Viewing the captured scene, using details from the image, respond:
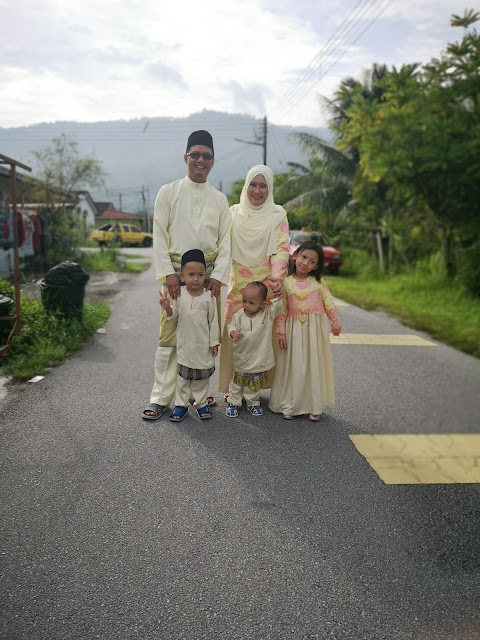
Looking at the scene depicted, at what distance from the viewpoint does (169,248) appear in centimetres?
434

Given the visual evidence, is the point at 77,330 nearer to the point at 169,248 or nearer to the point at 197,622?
the point at 169,248

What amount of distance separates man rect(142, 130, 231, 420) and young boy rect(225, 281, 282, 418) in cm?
29

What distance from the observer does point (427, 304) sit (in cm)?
1105

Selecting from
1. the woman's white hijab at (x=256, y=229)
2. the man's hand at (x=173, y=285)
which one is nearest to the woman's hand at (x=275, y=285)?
the woman's white hijab at (x=256, y=229)

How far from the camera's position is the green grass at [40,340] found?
19.0 feet

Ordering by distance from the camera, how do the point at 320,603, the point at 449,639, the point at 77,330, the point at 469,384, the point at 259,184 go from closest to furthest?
the point at 449,639, the point at 320,603, the point at 469,384, the point at 259,184, the point at 77,330

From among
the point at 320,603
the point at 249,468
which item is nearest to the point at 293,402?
the point at 249,468

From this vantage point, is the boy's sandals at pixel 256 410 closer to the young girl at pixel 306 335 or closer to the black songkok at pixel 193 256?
the young girl at pixel 306 335

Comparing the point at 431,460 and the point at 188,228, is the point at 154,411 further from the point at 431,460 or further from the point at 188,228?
the point at 431,460

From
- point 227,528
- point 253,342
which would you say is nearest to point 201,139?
point 253,342

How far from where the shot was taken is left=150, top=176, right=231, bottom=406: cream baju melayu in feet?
14.0

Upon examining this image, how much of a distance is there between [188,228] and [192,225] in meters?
0.04

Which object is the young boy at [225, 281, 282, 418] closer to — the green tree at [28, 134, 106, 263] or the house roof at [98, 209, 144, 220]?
the green tree at [28, 134, 106, 263]

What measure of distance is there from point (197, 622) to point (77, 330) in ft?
19.0
